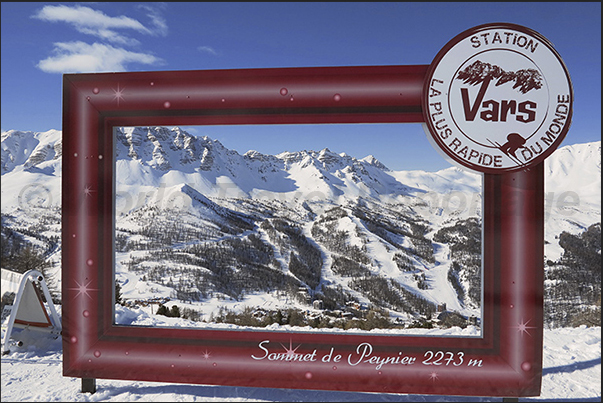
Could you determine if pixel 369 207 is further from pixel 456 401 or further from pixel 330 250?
pixel 456 401

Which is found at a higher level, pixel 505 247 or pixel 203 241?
pixel 505 247

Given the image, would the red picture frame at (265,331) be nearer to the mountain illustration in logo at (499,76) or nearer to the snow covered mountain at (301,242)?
the mountain illustration in logo at (499,76)

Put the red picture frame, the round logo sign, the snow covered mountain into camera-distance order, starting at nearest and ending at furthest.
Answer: the round logo sign
the red picture frame
the snow covered mountain

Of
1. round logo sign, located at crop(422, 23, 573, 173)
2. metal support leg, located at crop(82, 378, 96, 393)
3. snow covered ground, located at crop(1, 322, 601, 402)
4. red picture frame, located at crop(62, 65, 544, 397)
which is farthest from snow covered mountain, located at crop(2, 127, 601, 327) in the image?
round logo sign, located at crop(422, 23, 573, 173)

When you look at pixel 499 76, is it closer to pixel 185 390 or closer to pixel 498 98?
pixel 498 98

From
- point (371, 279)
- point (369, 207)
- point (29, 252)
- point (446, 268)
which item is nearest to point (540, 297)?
point (29, 252)

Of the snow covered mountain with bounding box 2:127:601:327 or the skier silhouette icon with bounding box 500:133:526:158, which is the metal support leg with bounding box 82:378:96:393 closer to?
the skier silhouette icon with bounding box 500:133:526:158
